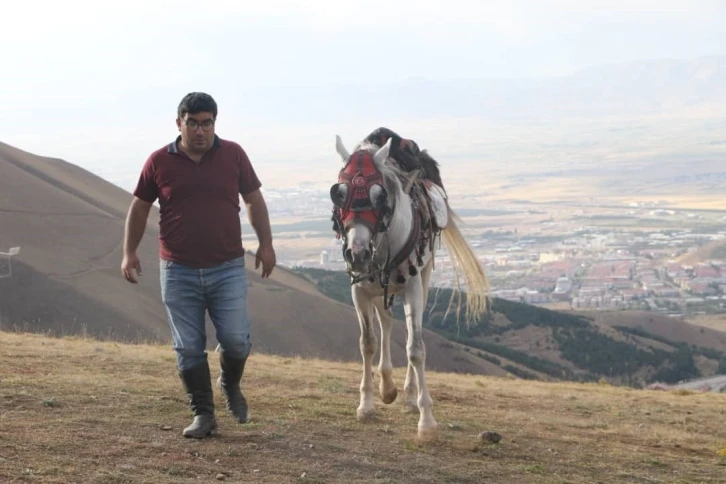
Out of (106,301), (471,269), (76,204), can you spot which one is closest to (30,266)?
(106,301)

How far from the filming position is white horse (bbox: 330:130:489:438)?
25.7 ft

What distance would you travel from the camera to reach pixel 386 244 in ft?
27.2

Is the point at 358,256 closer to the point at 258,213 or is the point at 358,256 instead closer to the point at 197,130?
the point at 258,213

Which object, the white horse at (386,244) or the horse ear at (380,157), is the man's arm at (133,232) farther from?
the horse ear at (380,157)

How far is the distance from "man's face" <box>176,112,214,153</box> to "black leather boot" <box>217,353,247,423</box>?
156 cm

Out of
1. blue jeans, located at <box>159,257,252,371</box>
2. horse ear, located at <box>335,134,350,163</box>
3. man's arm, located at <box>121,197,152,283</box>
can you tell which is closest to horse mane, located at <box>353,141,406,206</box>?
horse ear, located at <box>335,134,350,163</box>

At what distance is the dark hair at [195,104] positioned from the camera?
23.2ft

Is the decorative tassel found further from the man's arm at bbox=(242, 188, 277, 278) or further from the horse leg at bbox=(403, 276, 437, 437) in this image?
the man's arm at bbox=(242, 188, 277, 278)

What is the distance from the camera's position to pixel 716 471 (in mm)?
8062

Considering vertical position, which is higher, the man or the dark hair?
the dark hair

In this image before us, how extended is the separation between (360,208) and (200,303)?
4.40ft

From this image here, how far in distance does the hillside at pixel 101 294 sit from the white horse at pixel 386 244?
2095 cm

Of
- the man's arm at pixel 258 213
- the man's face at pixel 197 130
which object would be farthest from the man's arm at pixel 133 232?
the man's arm at pixel 258 213

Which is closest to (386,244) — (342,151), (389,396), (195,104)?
(342,151)
